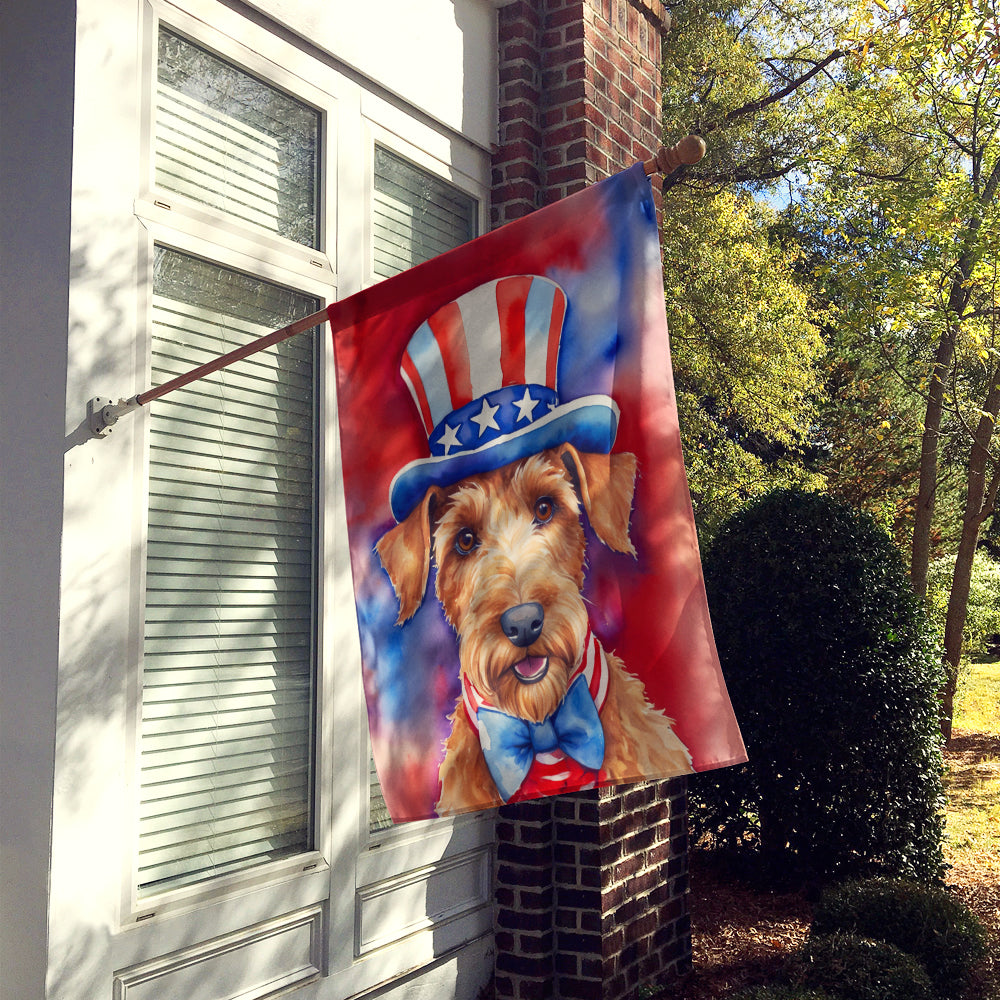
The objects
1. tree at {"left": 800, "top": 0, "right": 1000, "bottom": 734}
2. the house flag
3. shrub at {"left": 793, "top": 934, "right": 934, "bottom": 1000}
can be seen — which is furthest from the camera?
tree at {"left": 800, "top": 0, "right": 1000, "bottom": 734}

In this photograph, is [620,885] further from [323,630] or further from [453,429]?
[453,429]

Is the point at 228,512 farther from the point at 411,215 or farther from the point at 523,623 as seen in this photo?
the point at 411,215

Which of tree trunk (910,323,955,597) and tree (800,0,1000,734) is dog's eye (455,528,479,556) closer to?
tree (800,0,1000,734)

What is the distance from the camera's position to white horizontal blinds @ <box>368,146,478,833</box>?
412cm

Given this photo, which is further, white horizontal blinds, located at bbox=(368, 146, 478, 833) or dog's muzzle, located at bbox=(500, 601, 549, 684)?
white horizontal blinds, located at bbox=(368, 146, 478, 833)

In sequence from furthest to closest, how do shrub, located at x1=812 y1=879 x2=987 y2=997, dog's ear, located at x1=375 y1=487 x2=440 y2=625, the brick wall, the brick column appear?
the brick wall, shrub, located at x1=812 y1=879 x2=987 y2=997, the brick column, dog's ear, located at x1=375 y1=487 x2=440 y2=625

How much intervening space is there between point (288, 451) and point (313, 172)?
1088 mm

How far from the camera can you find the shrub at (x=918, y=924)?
14.8 feet

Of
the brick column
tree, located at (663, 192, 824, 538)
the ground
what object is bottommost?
the ground

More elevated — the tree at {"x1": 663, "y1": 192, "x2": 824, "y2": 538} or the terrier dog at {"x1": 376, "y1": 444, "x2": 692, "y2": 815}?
the tree at {"x1": 663, "y1": 192, "x2": 824, "y2": 538}

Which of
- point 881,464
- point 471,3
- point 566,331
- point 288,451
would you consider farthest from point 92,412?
point 881,464

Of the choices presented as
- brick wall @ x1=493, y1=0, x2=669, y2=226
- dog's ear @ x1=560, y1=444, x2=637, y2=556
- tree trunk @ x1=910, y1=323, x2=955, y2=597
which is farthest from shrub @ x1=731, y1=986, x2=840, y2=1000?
tree trunk @ x1=910, y1=323, x2=955, y2=597

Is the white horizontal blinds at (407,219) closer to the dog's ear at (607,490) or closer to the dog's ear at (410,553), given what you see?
the dog's ear at (410,553)

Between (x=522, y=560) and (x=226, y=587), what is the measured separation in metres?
1.30
